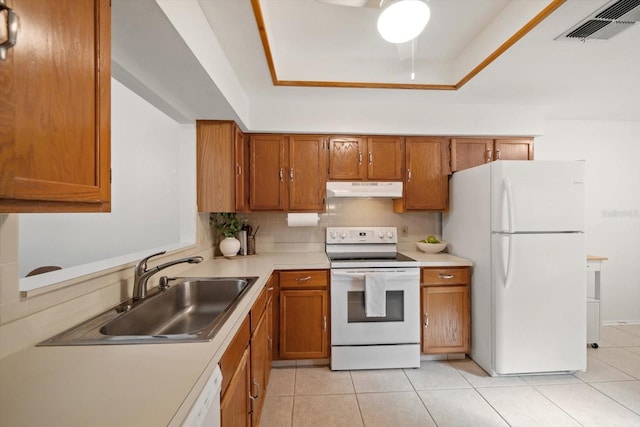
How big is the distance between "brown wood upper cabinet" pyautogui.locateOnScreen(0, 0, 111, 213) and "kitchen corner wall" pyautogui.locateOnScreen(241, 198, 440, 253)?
2305mm

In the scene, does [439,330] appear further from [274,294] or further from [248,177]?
[248,177]

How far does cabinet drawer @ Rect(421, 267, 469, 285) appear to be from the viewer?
2629 millimetres

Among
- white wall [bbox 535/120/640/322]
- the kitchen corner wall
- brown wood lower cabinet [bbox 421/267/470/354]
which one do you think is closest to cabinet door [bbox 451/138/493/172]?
the kitchen corner wall

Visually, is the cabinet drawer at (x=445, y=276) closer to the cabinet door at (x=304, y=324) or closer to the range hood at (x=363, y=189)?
the range hood at (x=363, y=189)

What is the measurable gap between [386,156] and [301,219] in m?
1.06

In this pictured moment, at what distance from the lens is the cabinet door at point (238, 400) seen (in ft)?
3.59

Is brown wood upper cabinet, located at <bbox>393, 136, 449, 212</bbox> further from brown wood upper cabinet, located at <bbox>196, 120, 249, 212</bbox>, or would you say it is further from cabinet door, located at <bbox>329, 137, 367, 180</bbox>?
brown wood upper cabinet, located at <bbox>196, 120, 249, 212</bbox>

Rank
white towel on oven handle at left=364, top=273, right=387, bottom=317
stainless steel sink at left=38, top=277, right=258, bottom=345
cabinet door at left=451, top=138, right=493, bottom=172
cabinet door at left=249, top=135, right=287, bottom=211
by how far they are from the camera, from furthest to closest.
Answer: cabinet door at left=451, top=138, right=493, bottom=172 → cabinet door at left=249, top=135, right=287, bottom=211 → white towel on oven handle at left=364, top=273, right=387, bottom=317 → stainless steel sink at left=38, top=277, right=258, bottom=345

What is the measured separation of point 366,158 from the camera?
2.96 meters

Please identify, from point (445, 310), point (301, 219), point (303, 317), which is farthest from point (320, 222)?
point (445, 310)

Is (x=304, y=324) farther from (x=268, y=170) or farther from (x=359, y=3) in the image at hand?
(x=359, y=3)

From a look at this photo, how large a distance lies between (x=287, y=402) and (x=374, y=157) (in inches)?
87.7

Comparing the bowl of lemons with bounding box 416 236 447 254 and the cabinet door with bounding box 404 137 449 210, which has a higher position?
the cabinet door with bounding box 404 137 449 210

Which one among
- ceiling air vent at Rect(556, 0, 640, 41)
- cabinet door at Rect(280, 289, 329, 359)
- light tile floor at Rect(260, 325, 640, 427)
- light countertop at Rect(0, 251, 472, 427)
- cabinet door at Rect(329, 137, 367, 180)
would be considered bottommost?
light tile floor at Rect(260, 325, 640, 427)
